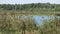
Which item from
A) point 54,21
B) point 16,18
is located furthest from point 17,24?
point 54,21

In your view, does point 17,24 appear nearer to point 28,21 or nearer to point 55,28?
point 28,21

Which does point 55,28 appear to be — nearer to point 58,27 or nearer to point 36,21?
point 58,27

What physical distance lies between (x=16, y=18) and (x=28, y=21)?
32.9 inches

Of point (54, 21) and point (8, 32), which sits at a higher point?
point (54, 21)

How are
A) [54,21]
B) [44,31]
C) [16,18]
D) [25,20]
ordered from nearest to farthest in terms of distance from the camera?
[44,31]
[54,21]
[25,20]
[16,18]

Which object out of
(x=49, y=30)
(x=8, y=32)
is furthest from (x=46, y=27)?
(x=8, y=32)

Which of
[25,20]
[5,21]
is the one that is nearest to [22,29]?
[25,20]

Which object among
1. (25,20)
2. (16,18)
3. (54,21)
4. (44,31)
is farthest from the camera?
(16,18)

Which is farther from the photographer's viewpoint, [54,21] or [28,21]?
[28,21]

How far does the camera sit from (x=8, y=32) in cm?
1108

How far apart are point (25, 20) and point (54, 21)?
1431mm

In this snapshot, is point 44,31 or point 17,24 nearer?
point 44,31

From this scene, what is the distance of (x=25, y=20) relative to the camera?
10.9 metres

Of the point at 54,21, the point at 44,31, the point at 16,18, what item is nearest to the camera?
the point at 44,31
